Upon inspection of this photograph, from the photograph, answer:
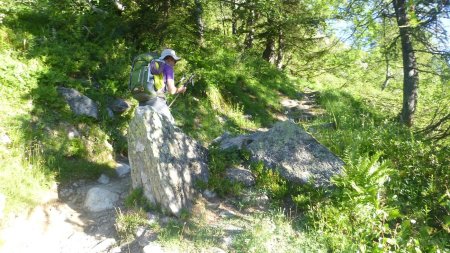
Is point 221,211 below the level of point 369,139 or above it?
below

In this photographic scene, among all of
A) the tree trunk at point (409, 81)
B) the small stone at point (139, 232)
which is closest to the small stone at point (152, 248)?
the small stone at point (139, 232)

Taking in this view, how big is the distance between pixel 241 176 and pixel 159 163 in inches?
68.5

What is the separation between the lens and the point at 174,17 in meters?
9.92

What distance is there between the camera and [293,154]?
274 inches

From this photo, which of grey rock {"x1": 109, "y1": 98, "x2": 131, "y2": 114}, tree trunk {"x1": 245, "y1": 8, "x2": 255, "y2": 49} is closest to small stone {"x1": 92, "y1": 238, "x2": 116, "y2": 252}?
grey rock {"x1": 109, "y1": 98, "x2": 131, "y2": 114}

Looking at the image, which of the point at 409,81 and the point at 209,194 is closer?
the point at 209,194

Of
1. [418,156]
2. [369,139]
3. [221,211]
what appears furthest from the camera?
[369,139]

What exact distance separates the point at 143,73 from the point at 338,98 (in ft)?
33.6

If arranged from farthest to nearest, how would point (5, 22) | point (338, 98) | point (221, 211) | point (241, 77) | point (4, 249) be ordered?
point (338, 98) → point (241, 77) → point (5, 22) → point (221, 211) → point (4, 249)

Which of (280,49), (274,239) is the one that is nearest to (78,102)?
(274,239)

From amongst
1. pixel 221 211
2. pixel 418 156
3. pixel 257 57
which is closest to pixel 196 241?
pixel 221 211

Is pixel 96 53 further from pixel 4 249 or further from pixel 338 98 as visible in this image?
pixel 338 98

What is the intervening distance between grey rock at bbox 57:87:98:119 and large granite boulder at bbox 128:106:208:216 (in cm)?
224

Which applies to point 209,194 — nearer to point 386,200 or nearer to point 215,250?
point 215,250
